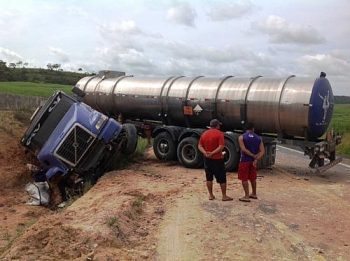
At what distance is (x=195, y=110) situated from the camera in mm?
16359

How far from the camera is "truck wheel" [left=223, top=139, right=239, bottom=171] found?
15.1 m

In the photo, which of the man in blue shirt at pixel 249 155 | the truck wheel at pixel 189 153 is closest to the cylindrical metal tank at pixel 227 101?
the truck wheel at pixel 189 153

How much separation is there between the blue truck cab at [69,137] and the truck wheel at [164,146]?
212 cm

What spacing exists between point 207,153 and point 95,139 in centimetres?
496

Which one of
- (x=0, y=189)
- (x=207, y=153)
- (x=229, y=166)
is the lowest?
(x=0, y=189)

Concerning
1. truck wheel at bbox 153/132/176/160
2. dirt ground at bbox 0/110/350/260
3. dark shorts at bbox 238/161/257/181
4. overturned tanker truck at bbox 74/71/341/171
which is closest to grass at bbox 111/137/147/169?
overturned tanker truck at bbox 74/71/341/171

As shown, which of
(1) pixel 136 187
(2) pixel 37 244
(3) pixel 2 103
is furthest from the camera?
(3) pixel 2 103

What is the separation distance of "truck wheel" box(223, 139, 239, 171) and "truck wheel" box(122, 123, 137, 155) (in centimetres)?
310

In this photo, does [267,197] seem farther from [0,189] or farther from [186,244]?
[0,189]

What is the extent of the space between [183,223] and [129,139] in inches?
319

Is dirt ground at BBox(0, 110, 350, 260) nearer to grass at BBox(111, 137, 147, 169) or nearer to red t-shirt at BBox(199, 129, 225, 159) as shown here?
red t-shirt at BBox(199, 129, 225, 159)

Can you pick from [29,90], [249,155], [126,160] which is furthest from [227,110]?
[29,90]

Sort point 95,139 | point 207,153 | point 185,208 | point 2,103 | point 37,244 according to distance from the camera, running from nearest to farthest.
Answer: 1. point 37,244
2. point 185,208
3. point 207,153
4. point 95,139
5. point 2,103

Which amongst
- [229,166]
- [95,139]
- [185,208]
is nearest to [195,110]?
[229,166]
